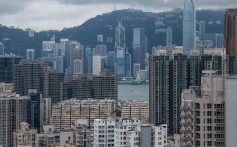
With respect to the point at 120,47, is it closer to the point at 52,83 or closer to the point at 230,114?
the point at 52,83

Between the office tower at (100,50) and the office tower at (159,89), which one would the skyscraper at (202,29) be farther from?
the office tower at (159,89)

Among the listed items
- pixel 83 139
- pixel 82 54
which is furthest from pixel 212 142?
pixel 82 54

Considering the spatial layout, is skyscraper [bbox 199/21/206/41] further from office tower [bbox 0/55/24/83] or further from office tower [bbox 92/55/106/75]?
office tower [bbox 0/55/24/83]

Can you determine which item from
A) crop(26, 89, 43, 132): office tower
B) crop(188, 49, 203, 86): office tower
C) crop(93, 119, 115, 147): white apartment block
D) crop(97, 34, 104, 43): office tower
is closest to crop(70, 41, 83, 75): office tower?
crop(97, 34, 104, 43): office tower

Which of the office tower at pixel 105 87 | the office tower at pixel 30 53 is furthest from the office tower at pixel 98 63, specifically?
the office tower at pixel 105 87

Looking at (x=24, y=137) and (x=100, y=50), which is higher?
(x=100, y=50)

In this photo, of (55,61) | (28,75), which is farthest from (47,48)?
(28,75)
